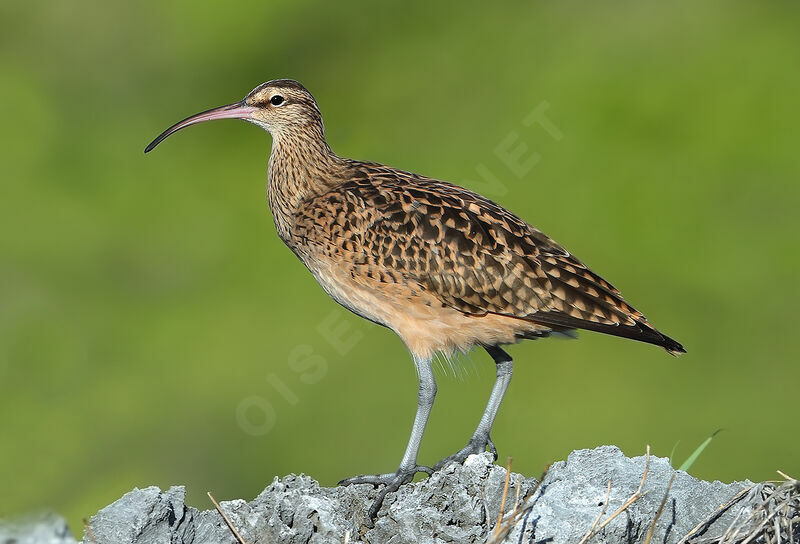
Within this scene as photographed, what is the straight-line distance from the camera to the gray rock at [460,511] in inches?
236

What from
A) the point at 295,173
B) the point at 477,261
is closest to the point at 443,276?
the point at 477,261

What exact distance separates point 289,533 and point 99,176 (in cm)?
823

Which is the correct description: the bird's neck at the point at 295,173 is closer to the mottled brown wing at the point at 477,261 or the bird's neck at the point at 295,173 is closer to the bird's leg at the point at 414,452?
the mottled brown wing at the point at 477,261

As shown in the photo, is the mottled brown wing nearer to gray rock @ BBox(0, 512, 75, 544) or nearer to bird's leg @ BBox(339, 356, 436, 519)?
bird's leg @ BBox(339, 356, 436, 519)

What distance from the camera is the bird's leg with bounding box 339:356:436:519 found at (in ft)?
24.7

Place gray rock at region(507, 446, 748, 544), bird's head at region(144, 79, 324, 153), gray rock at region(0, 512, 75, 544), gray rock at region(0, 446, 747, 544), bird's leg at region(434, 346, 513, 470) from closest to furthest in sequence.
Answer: gray rock at region(0, 512, 75, 544)
gray rock at region(507, 446, 748, 544)
gray rock at region(0, 446, 747, 544)
bird's leg at region(434, 346, 513, 470)
bird's head at region(144, 79, 324, 153)

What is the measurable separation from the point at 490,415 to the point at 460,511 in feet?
6.35

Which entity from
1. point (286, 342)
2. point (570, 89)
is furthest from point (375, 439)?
point (570, 89)

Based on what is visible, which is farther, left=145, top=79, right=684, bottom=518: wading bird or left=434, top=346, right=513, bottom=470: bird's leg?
left=434, top=346, right=513, bottom=470: bird's leg

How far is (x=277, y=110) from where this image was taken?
8711 mm

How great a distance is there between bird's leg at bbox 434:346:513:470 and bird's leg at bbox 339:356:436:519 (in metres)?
0.20

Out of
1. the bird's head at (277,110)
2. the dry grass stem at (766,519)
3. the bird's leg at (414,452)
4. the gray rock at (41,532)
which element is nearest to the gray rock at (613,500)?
the dry grass stem at (766,519)

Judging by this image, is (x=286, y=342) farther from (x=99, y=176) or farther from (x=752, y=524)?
(x=752, y=524)

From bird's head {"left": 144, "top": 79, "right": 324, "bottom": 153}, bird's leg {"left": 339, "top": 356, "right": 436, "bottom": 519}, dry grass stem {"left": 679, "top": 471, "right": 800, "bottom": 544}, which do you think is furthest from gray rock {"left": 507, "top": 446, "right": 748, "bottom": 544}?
bird's head {"left": 144, "top": 79, "right": 324, "bottom": 153}
